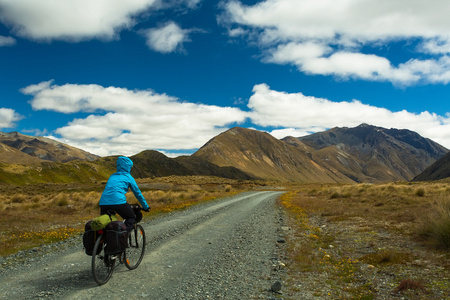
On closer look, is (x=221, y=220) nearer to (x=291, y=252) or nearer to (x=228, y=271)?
(x=291, y=252)

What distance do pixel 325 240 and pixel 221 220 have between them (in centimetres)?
748

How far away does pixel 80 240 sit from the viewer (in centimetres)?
1219

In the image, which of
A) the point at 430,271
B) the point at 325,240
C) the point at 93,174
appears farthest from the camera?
the point at 93,174

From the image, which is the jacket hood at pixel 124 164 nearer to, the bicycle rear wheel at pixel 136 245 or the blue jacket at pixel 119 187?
the blue jacket at pixel 119 187

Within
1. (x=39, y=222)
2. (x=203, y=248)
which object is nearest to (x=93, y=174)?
(x=39, y=222)

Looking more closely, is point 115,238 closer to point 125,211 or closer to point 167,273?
point 125,211

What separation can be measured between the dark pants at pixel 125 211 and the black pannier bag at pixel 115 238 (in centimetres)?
42

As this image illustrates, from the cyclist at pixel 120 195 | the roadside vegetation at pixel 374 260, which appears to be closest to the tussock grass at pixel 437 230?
the roadside vegetation at pixel 374 260

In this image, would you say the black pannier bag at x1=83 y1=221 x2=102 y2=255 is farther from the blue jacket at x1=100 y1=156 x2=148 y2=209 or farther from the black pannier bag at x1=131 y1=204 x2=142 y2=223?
the black pannier bag at x1=131 y1=204 x2=142 y2=223

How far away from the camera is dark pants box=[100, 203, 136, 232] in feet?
24.6

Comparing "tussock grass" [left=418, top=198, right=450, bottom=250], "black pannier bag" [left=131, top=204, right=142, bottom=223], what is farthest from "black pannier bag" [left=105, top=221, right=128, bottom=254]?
"tussock grass" [left=418, top=198, right=450, bottom=250]

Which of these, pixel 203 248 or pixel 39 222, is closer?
pixel 203 248

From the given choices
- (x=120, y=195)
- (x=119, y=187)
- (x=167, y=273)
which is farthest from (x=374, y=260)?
(x=119, y=187)

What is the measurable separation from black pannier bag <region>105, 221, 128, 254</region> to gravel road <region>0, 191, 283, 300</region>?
788 mm
